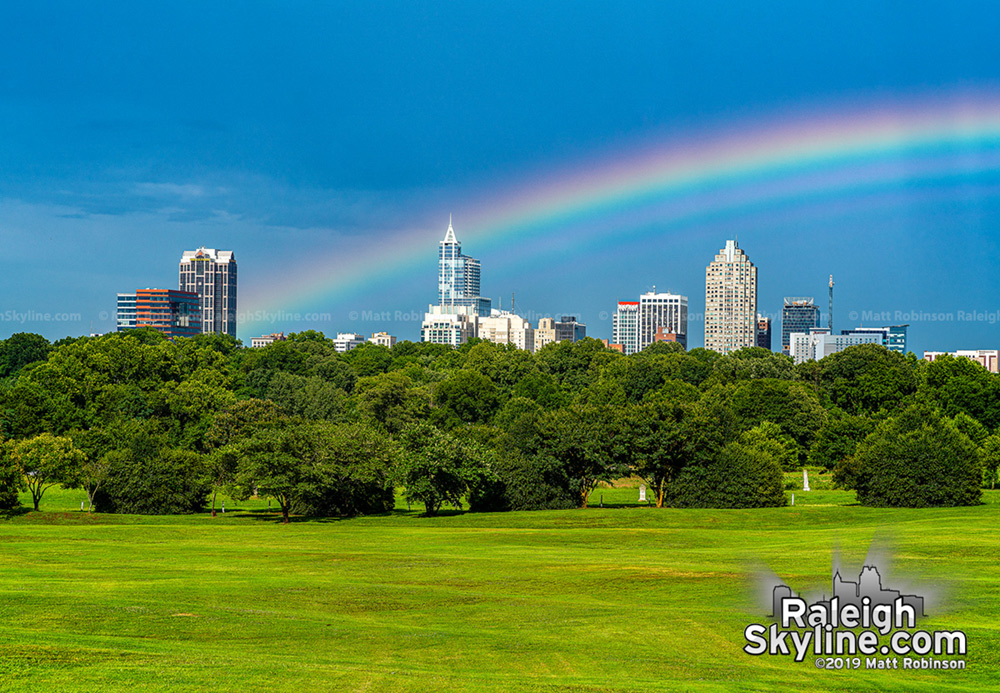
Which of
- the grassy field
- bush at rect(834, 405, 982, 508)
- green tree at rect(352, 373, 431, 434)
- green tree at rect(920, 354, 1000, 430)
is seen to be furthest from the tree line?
green tree at rect(352, 373, 431, 434)

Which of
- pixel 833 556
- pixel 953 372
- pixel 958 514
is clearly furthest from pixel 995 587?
pixel 953 372

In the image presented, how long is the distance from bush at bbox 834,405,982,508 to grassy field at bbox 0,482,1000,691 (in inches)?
257

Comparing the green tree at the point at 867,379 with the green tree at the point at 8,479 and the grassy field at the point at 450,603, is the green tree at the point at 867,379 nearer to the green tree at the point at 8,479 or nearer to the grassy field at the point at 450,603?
the grassy field at the point at 450,603

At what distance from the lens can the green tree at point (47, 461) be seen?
67.4 metres

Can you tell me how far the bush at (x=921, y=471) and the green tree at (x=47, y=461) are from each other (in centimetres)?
5463

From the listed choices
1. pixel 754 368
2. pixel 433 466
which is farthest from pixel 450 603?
pixel 754 368

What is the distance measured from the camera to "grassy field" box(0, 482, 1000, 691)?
71.3ft

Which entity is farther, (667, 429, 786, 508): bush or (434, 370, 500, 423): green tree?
(434, 370, 500, 423): green tree

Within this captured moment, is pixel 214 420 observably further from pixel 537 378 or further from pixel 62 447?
pixel 537 378

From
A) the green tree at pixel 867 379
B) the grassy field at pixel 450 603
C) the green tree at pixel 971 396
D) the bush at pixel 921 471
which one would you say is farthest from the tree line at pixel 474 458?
the green tree at pixel 867 379

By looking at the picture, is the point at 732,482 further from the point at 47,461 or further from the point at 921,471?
the point at 47,461

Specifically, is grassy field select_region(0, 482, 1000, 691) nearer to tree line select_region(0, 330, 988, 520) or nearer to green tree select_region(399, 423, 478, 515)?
green tree select_region(399, 423, 478, 515)

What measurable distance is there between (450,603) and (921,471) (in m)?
43.9

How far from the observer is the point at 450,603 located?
3150cm
